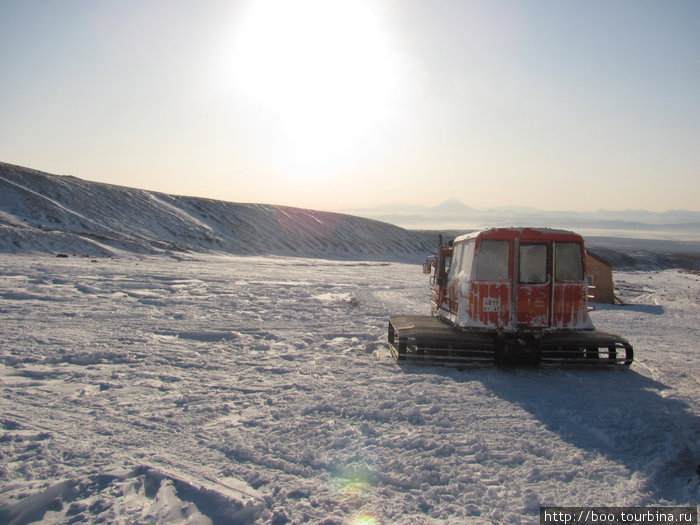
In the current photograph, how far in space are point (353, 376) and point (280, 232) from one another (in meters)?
74.3

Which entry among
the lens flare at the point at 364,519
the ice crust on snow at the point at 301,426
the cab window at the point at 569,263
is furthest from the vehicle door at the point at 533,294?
the lens flare at the point at 364,519

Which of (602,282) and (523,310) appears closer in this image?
(523,310)

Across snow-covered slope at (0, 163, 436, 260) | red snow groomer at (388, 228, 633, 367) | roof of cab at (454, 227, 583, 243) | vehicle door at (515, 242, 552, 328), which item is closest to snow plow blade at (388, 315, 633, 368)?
red snow groomer at (388, 228, 633, 367)

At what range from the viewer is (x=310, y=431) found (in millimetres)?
5371

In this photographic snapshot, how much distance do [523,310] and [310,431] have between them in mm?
4578

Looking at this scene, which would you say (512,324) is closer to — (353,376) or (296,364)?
(353,376)

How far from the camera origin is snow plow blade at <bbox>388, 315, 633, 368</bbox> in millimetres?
8109

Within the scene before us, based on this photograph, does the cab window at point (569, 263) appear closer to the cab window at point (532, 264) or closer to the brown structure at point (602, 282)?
the cab window at point (532, 264)

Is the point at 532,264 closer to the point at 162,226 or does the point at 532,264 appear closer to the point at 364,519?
the point at 364,519

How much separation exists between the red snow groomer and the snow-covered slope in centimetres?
3596

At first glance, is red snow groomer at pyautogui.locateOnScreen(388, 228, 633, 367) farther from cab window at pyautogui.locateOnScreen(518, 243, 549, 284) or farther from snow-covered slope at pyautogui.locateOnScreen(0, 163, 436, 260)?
snow-covered slope at pyautogui.locateOnScreen(0, 163, 436, 260)

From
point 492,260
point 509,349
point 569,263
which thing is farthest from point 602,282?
point 492,260

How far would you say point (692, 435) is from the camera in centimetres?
543

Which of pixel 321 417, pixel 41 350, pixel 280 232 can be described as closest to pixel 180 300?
pixel 41 350
